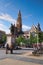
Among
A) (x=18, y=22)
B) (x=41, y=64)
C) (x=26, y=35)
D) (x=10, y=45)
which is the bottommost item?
(x=41, y=64)

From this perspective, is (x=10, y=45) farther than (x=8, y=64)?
Yes

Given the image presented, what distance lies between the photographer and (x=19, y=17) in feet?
436

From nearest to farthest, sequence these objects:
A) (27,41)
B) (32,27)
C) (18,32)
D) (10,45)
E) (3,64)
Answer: (3,64), (10,45), (27,41), (32,27), (18,32)

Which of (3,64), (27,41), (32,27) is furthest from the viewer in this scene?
(32,27)

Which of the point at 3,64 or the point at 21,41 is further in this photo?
the point at 21,41

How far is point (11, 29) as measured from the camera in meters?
110

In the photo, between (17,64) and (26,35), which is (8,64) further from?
(26,35)

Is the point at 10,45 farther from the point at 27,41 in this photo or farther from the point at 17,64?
the point at 27,41

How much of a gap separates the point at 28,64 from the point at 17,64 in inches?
30.7

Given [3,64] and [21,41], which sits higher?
[21,41]

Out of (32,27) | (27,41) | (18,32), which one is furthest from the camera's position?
(18,32)

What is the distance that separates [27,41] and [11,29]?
29.6 meters

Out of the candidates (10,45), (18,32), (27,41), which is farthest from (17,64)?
(18,32)

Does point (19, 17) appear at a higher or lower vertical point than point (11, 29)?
higher
